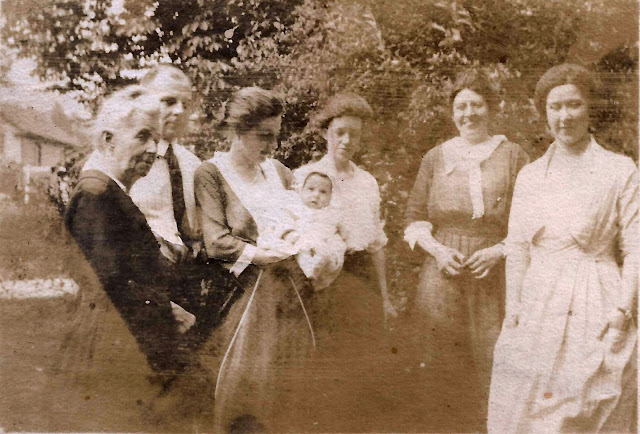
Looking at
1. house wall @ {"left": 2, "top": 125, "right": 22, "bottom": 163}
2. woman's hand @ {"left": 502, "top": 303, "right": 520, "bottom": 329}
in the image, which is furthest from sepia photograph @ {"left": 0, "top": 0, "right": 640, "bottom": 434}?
house wall @ {"left": 2, "top": 125, "right": 22, "bottom": 163}

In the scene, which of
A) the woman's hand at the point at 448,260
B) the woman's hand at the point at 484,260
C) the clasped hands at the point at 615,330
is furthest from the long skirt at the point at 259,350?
the clasped hands at the point at 615,330

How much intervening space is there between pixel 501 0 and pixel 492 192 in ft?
4.15

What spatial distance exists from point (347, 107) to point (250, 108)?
2.07 feet

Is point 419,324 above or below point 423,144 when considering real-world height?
below

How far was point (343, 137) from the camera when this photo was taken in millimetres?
4836

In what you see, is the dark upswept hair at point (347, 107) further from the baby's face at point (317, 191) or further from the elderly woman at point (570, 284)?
the elderly woman at point (570, 284)

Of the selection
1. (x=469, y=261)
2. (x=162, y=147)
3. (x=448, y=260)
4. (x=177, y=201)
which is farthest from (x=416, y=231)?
(x=162, y=147)

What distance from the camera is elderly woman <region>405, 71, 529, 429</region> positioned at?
15.7ft

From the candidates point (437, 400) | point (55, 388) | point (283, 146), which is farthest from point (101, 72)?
point (437, 400)

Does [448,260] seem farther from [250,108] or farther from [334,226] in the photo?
[250,108]

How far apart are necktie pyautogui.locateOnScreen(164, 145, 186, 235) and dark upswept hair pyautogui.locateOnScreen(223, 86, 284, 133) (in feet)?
1.34

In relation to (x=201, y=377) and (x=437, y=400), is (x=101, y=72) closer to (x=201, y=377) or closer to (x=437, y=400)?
(x=201, y=377)

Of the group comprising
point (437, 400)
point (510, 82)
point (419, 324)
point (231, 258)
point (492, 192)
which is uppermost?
point (510, 82)

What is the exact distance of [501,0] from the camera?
16.0ft
